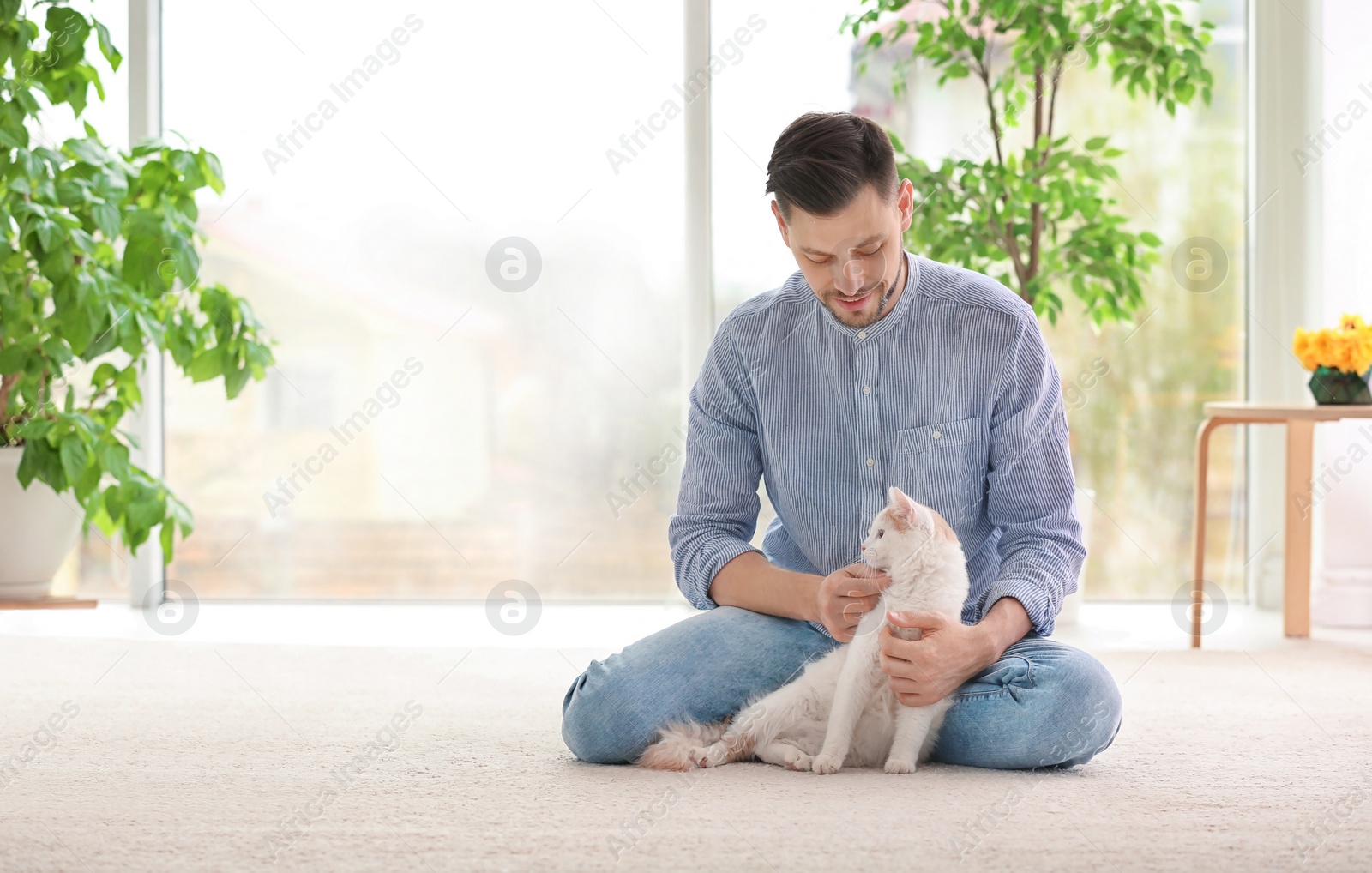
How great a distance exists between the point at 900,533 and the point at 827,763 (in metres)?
0.28

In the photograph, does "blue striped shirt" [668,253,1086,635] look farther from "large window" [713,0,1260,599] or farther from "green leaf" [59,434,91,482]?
"green leaf" [59,434,91,482]

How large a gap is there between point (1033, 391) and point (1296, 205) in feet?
6.02

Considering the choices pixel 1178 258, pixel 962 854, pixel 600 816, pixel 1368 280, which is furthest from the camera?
pixel 1178 258

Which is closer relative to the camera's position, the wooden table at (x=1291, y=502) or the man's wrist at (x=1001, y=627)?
the man's wrist at (x=1001, y=627)

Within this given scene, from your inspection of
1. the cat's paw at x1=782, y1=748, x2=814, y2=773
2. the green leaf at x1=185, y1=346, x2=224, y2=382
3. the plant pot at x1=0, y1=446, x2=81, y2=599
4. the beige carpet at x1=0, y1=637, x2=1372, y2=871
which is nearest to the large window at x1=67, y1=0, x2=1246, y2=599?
the plant pot at x1=0, y1=446, x2=81, y2=599

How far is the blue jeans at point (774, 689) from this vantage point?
1321 mm

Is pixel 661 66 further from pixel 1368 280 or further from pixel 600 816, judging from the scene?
pixel 600 816

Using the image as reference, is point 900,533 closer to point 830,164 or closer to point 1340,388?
point 830,164

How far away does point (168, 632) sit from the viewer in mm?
2664

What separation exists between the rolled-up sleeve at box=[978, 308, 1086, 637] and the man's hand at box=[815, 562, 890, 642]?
6.4 inches

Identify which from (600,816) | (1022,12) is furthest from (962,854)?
(1022,12)

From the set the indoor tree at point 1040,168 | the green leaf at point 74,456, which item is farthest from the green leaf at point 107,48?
the indoor tree at point 1040,168

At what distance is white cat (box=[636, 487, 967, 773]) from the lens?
4.16 feet

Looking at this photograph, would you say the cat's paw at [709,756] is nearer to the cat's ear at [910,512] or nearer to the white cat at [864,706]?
the white cat at [864,706]
